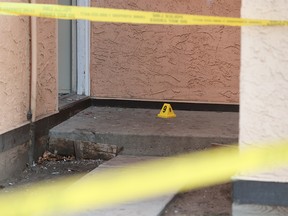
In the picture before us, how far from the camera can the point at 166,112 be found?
744 centimetres

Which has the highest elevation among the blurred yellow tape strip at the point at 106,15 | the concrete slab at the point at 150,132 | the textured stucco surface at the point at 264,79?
the blurred yellow tape strip at the point at 106,15

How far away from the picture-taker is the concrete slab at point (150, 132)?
6.12m

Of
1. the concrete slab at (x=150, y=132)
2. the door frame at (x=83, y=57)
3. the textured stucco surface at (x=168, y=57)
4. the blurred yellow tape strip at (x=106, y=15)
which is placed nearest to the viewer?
the blurred yellow tape strip at (x=106, y=15)

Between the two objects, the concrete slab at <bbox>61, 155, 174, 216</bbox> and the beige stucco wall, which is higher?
the beige stucco wall

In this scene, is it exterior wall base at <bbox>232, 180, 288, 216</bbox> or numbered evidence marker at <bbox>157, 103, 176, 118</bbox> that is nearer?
exterior wall base at <bbox>232, 180, 288, 216</bbox>

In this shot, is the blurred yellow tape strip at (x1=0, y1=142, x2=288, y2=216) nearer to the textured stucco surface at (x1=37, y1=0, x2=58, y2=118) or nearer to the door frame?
the textured stucco surface at (x1=37, y1=0, x2=58, y2=118)

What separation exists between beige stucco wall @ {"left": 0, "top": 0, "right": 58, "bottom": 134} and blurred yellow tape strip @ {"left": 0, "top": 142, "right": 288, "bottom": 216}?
0.85 m

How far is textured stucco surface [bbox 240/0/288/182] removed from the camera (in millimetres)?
4168

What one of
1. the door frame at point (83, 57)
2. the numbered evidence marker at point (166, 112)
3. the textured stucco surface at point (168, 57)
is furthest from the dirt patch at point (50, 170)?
the textured stucco surface at point (168, 57)

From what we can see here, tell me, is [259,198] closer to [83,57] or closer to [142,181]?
[142,181]

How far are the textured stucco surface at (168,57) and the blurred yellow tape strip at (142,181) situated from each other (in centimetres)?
215

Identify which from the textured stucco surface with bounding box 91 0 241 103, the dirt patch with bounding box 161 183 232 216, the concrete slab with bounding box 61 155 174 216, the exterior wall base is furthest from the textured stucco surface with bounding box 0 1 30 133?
the exterior wall base

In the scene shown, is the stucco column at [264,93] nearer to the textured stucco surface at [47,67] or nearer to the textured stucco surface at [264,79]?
the textured stucco surface at [264,79]

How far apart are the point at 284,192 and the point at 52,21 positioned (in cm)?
366
